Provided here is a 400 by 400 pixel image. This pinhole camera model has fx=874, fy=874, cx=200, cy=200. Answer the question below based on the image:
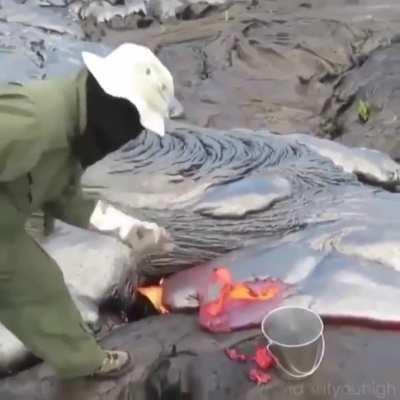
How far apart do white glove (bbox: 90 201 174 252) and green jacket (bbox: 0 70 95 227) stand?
0.70 ft

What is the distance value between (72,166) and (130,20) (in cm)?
370

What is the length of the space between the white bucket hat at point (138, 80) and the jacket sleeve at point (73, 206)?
0.27m

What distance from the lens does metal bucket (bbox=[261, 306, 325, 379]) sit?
2119mm

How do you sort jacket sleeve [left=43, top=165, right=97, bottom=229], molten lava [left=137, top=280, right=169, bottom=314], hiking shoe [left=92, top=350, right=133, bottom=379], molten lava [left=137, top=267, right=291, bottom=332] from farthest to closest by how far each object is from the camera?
1. molten lava [left=137, top=280, right=169, bottom=314]
2. molten lava [left=137, top=267, right=291, bottom=332]
3. hiking shoe [left=92, top=350, right=133, bottom=379]
4. jacket sleeve [left=43, top=165, right=97, bottom=229]

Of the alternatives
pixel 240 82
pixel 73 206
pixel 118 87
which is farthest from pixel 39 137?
pixel 240 82

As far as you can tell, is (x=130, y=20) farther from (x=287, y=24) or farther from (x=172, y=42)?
(x=287, y=24)

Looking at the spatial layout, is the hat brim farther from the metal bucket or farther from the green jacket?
the metal bucket

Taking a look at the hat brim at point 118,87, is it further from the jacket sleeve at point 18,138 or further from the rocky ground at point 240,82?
the rocky ground at point 240,82

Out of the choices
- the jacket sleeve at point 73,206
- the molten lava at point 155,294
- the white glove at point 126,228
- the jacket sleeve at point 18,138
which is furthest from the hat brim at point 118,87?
the molten lava at point 155,294

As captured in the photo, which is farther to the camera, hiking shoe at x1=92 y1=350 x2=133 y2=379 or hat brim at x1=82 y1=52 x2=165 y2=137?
hiking shoe at x1=92 y1=350 x2=133 y2=379

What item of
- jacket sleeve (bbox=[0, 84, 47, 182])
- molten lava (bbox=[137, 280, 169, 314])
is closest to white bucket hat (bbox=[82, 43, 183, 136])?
jacket sleeve (bbox=[0, 84, 47, 182])

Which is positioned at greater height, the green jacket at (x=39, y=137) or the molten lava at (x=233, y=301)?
the green jacket at (x=39, y=137)

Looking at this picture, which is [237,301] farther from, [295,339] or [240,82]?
[240,82]

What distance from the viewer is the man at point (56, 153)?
6.07 ft
